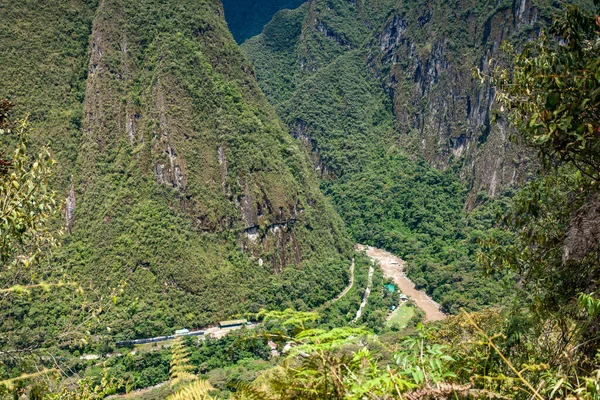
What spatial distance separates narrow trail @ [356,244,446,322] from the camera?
33312 mm

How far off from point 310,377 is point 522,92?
→ 2905 millimetres

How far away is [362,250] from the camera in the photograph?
4716 centimetres

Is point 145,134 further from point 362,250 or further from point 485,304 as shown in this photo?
point 485,304

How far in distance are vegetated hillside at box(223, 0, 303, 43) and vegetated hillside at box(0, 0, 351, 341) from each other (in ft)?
277

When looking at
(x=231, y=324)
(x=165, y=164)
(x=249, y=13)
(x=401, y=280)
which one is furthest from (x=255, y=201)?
(x=249, y=13)

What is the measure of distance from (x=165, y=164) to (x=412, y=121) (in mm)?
42289

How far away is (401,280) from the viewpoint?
39594 millimetres

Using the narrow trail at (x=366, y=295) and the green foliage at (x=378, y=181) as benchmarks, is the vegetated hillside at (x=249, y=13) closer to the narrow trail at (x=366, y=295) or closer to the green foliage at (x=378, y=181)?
the green foliage at (x=378, y=181)

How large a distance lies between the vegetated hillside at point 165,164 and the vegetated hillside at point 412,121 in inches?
390

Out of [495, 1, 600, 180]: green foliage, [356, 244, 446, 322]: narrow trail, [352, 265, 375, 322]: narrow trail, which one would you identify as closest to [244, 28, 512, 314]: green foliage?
[356, 244, 446, 322]: narrow trail

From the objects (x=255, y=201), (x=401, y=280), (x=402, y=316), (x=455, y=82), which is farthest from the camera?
(x=455, y=82)

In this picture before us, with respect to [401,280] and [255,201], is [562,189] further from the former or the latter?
[401,280]

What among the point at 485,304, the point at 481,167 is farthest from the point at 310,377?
the point at 481,167

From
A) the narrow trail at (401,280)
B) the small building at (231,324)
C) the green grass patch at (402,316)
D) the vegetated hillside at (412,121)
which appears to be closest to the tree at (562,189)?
the narrow trail at (401,280)
